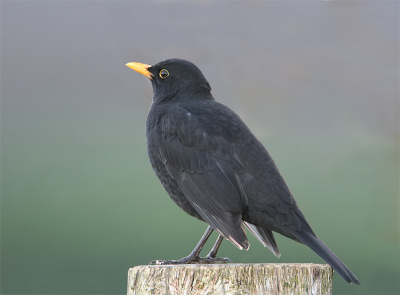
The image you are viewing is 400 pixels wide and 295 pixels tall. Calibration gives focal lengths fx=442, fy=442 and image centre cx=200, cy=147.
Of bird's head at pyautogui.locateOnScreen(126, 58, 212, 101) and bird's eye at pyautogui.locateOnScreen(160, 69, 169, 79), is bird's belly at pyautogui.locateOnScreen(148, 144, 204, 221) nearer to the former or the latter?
bird's head at pyautogui.locateOnScreen(126, 58, 212, 101)

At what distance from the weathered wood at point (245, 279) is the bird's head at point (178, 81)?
6.18 feet

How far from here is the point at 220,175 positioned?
3.71 m

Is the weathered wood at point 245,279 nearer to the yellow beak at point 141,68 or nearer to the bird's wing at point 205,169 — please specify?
the bird's wing at point 205,169

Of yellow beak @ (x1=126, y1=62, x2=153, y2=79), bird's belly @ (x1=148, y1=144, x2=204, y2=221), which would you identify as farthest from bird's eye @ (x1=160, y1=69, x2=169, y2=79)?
bird's belly @ (x1=148, y1=144, x2=204, y2=221)

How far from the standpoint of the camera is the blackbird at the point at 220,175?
11.7ft

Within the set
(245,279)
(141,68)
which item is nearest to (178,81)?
(141,68)

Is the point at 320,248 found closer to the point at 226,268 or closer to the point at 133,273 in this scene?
the point at 226,268

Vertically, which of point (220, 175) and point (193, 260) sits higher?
point (220, 175)

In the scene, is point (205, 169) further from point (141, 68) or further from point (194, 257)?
point (141, 68)

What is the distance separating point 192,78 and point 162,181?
114 centimetres

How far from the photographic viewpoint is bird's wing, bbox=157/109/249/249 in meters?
3.58

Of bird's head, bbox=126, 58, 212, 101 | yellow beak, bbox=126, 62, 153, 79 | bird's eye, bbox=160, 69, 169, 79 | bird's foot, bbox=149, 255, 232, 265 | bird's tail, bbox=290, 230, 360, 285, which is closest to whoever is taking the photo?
bird's tail, bbox=290, 230, 360, 285

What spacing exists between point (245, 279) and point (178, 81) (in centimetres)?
219

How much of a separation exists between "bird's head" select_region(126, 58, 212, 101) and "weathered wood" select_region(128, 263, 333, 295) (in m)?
1.88
